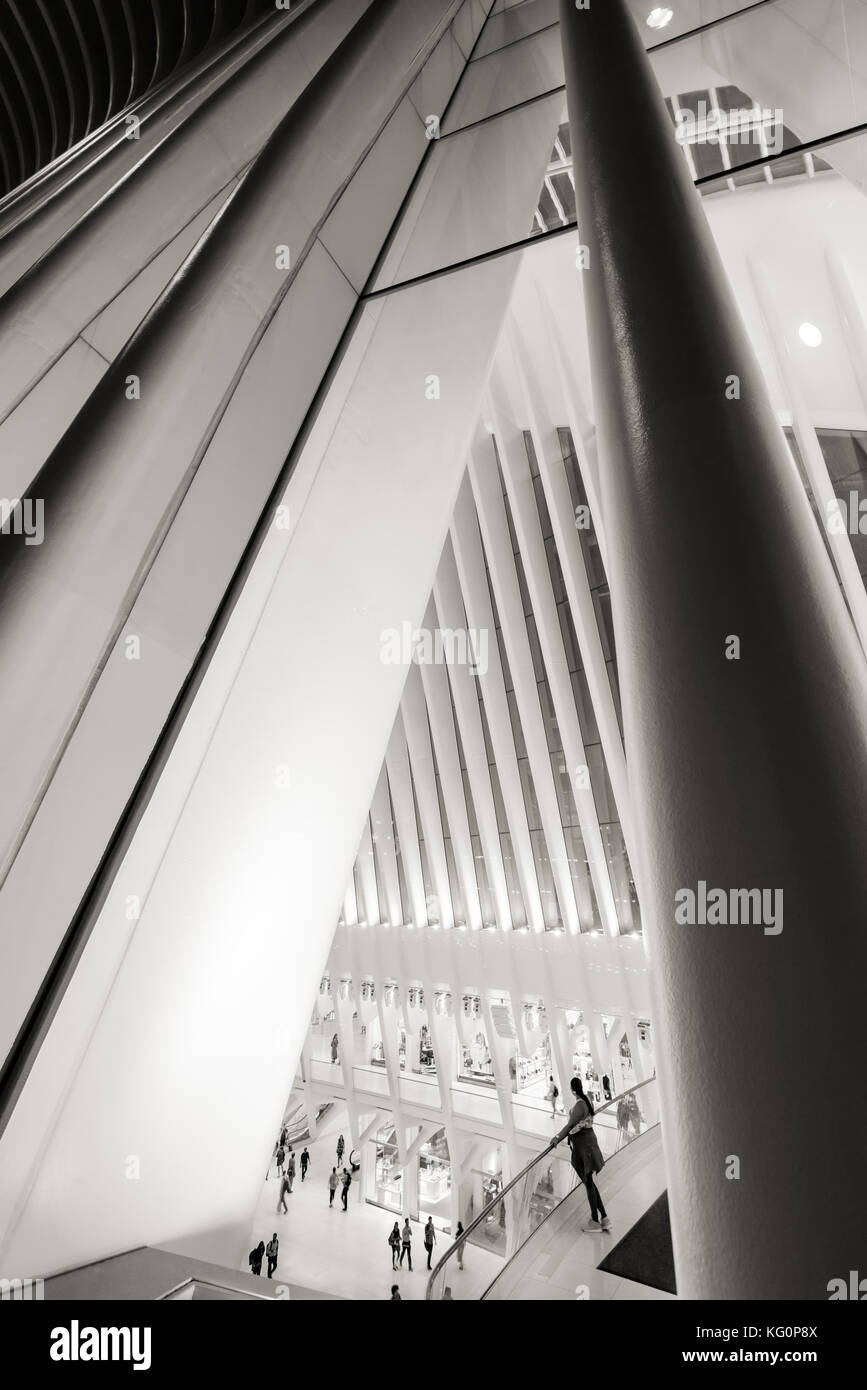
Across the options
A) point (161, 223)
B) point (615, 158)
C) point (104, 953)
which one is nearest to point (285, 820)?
point (104, 953)

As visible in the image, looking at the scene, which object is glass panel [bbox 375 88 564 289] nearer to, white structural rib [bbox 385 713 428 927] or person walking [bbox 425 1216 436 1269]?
white structural rib [bbox 385 713 428 927]

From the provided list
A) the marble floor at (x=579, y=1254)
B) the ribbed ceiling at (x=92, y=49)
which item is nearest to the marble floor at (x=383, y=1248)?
the marble floor at (x=579, y=1254)

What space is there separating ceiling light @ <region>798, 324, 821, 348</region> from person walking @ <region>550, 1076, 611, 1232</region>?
11.4 metres

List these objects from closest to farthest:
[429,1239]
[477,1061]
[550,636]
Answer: [550,636] → [429,1239] → [477,1061]

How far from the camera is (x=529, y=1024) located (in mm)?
19984

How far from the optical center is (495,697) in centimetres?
1770

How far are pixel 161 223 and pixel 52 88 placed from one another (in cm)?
618

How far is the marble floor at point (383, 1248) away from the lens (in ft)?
13.0

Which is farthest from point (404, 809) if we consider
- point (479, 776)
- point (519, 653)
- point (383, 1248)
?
point (383, 1248)

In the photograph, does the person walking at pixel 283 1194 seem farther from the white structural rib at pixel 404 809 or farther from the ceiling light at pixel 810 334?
the ceiling light at pixel 810 334

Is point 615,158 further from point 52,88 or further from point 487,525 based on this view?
point 487,525

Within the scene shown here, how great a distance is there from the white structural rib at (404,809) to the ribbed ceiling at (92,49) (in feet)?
48.3

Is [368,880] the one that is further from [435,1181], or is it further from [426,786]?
[435,1181]

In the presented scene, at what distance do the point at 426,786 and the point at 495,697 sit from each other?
3906mm
